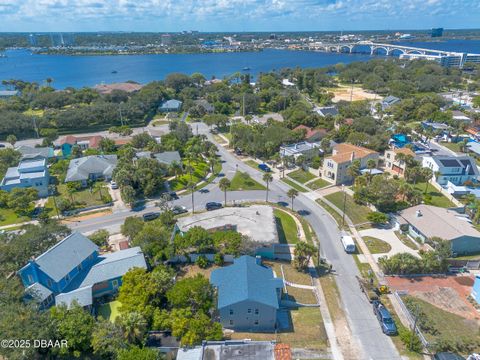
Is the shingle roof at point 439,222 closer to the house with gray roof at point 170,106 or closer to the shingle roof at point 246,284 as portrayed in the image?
the shingle roof at point 246,284

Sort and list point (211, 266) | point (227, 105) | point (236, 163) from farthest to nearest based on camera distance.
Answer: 1. point (227, 105)
2. point (236, 163)
3. point (211, 266)

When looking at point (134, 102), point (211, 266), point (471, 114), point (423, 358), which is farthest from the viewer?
point (134, 102)

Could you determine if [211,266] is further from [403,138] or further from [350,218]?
[403,138]

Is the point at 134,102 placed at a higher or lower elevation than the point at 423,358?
higher

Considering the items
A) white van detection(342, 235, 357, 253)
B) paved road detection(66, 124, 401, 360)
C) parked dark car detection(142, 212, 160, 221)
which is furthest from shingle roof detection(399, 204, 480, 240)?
parked dark car detection(142, 212, 160, 221)

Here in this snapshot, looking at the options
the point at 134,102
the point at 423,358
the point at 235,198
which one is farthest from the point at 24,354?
the point at 134,102

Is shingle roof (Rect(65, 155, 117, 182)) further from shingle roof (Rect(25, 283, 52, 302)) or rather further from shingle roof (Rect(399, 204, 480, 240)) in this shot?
shingle roof (Rect(399, 204, 480, 240))

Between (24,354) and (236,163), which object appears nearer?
(24,354)
